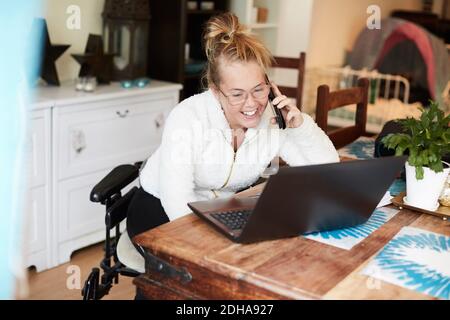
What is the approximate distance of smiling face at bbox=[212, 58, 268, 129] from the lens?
1699 mm

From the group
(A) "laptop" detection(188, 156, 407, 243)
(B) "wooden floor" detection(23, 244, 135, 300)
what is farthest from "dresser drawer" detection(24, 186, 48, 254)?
(A) "laptop" detection(188, 156, 407, 243)

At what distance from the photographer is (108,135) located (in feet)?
9.76

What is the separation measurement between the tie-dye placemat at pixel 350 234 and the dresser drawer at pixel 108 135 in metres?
1.65

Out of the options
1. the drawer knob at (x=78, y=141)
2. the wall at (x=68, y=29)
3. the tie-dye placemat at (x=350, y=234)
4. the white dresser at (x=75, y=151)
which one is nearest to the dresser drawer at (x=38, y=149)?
the white dresser at (x=75, y=151)

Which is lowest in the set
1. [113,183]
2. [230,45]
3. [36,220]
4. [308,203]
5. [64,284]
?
[64,284]

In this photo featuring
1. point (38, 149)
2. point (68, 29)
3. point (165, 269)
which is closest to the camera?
point (165, 269)

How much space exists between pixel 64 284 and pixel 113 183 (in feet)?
3.29

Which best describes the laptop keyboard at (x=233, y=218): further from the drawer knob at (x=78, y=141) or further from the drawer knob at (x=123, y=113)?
the drawer knob at (x=123, y=113)

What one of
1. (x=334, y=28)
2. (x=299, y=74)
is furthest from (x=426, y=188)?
(x=334, y=28)

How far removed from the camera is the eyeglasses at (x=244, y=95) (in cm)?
172

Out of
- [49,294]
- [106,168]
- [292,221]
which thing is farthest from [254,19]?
[292,221]

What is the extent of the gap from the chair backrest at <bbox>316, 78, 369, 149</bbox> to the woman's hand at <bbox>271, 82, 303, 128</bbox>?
56cm

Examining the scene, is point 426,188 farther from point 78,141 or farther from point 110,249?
point 78,141
